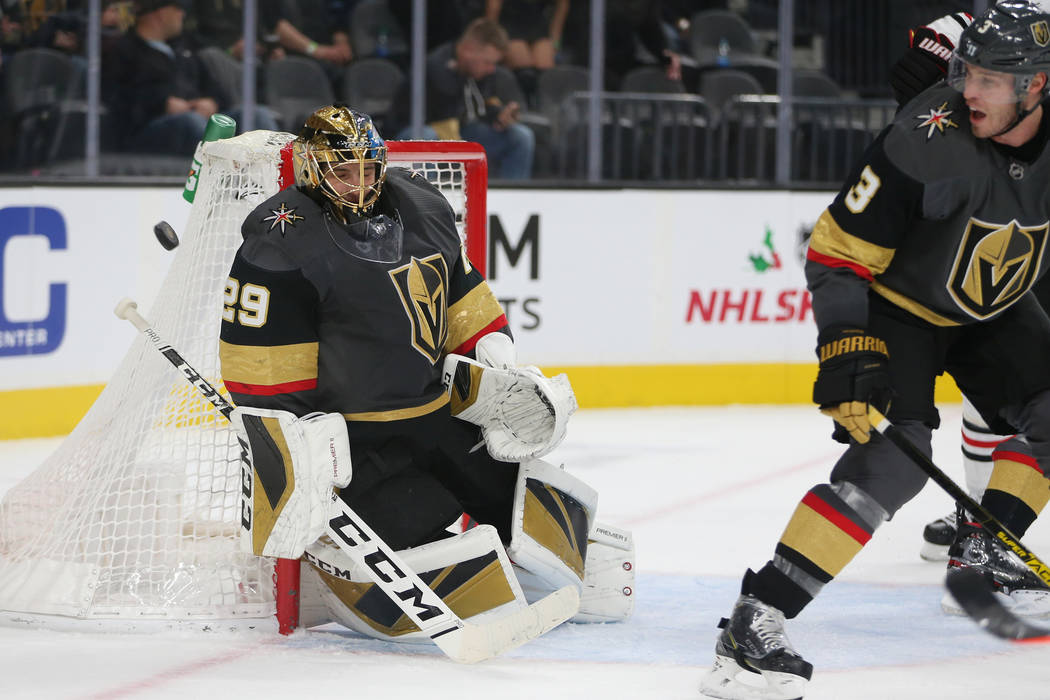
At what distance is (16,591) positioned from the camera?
2725 mm

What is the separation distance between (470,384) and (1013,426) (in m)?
0.91

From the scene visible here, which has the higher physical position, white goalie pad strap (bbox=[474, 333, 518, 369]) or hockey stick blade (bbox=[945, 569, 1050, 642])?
white goalie pad strap (bbox=[474, 333, 518, 369])

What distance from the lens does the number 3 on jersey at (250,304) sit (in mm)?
2408

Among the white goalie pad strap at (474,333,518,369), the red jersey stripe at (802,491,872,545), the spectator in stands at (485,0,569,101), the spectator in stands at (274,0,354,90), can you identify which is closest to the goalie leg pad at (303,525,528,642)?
the white goalie pad strap at (474,333,518,369)

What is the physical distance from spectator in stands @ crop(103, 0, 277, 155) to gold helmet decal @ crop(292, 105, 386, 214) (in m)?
3.12

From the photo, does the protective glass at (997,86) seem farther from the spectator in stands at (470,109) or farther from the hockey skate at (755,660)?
the spectator in stands at (470,109)

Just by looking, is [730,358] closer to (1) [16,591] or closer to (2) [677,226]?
(2) [677,226]

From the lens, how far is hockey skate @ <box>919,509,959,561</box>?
11.0 ft

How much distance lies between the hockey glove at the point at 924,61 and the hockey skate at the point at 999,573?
81cm

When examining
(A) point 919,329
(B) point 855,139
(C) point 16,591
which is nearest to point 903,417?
(A) point 919,329

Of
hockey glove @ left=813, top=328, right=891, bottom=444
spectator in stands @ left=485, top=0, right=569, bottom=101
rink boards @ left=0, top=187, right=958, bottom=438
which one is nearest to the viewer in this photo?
hockey glove @ left=813, top=328, right=891, bottom=444

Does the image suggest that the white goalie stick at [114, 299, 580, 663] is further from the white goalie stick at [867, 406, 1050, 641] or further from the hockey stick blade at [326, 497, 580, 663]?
the white goalie stick at [867, 406, 1050, 641]

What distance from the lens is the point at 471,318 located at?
2.67m

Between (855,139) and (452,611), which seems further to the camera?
(855,139)
